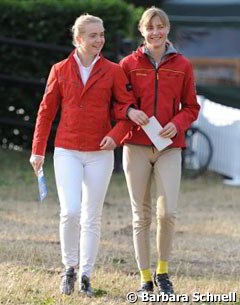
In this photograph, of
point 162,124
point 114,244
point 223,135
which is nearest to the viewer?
point 162,124

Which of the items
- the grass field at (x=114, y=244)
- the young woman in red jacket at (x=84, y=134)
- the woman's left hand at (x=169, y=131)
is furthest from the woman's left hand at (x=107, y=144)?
the grass field at (x=114, y=244)

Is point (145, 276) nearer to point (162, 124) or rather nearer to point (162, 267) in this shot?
point (162, 267)

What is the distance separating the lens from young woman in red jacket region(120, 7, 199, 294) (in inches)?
254

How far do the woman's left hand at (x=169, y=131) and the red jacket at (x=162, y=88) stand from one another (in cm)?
4

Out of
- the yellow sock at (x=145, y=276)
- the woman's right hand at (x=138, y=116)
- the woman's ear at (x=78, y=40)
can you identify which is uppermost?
the woman's ear at (x=78, y=40)

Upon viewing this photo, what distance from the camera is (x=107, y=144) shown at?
641 centimetres

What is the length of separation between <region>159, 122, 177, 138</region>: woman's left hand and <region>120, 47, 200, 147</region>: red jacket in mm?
37

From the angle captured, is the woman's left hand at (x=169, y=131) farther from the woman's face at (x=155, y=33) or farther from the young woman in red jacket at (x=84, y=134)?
the woman's face at (x=155, y=33)

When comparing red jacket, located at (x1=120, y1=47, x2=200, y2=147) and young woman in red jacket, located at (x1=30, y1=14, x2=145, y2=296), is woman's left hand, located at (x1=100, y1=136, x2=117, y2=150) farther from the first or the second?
red jacket, located at (x1=120, y1=47, x2=200, y2=147)

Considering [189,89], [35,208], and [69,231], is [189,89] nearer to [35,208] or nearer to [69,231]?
[69,231]

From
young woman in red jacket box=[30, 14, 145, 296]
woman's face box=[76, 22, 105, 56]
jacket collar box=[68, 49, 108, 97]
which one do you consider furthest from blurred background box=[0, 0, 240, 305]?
woman's face box=[76, 22, 105, 56]

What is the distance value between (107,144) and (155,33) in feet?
2.67

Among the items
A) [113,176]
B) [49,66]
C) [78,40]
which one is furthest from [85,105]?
[49,66]

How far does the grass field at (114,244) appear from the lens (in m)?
6.77
